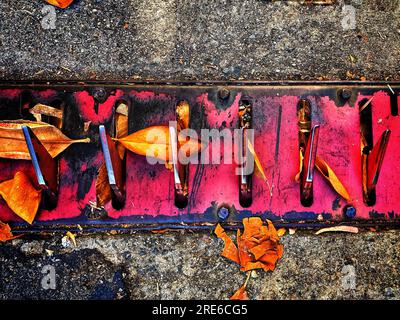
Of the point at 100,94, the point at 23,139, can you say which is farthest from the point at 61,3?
the point at 23,139

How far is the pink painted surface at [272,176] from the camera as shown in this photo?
180 centimetres

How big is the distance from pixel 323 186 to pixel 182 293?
0.69 metres

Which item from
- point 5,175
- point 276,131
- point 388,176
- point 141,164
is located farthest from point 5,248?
point 388,176

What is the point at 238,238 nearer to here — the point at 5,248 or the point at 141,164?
the point at 141,164

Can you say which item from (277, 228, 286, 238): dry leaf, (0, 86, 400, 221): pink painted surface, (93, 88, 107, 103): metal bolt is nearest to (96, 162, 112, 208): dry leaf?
(0, 86, 400, 221): pink painted surface

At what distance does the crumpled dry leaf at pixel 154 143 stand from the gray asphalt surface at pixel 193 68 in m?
0.27

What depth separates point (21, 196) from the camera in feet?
5.79

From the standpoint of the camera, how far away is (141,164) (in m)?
1.82

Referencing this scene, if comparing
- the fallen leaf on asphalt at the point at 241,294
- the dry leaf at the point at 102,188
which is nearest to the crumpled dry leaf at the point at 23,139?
the dry leaf at the point at 102,188

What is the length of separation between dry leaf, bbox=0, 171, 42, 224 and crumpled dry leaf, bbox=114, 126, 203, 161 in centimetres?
38

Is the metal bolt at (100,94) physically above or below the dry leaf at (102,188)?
above

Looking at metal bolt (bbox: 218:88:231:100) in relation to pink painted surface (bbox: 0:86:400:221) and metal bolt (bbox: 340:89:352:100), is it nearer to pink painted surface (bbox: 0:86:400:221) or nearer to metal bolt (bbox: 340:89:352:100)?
pink painted surface (bbox: 0:86:400:221)

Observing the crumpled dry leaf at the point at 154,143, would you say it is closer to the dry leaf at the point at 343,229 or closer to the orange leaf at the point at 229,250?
the orange leaf at the point at 229,250

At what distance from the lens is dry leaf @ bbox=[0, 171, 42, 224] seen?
5.77 ft
